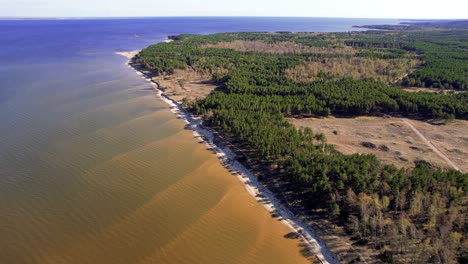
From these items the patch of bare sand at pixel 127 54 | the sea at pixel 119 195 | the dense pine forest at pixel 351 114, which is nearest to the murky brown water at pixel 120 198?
the sea at pixel 119 195

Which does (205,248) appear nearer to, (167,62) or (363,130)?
(363,130)

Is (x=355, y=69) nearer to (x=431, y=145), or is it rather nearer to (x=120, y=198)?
(x=431, y=145)

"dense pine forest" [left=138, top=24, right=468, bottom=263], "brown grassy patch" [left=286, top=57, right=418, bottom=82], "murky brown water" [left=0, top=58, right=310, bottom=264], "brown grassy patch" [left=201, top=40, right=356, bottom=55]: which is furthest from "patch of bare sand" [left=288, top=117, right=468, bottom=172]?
"brown grassy patch" [left=201, top=40, right=356, bottom=55]

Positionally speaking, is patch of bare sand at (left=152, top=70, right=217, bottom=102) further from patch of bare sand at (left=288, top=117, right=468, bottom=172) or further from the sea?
patch of bare sand at (left=288, top=117, right=468, bottom=172)

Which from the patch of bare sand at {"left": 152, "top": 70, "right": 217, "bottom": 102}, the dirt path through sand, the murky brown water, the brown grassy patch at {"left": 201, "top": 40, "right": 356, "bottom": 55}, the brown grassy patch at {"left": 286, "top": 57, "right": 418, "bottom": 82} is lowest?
the murky brown water

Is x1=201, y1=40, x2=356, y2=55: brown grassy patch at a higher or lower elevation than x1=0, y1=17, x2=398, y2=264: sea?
higher


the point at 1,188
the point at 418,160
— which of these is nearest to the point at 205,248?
the point at 1,188
